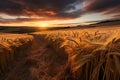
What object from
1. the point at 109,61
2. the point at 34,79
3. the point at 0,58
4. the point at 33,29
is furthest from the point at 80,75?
the point at 33,29

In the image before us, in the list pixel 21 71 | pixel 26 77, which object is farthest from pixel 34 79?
pixel 21 71

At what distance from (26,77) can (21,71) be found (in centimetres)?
70

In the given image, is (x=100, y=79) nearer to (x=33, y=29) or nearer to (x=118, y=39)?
(x=118, y=39)

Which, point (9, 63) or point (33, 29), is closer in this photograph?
point (9, 63)

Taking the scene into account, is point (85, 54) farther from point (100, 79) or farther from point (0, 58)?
point (0, 58)

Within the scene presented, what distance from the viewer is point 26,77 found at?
16.6ft

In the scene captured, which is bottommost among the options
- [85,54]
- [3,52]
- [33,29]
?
[33,29]

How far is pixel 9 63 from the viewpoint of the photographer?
603 cm

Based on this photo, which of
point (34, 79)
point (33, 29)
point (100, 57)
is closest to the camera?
point (100, 57)

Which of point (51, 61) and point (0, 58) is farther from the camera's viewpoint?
point (51, 61)

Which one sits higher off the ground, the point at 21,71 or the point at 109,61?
the point at 109,61

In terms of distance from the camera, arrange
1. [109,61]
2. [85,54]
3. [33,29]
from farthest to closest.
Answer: [33,29] → [85,54] → [109,61]

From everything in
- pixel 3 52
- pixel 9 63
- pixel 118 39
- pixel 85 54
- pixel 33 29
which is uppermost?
pixel 118 39

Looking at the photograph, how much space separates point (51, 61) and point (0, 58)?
1.62 m
